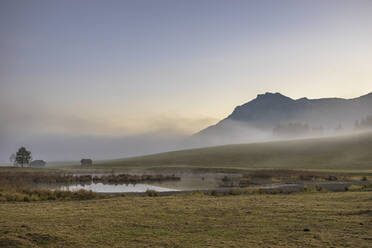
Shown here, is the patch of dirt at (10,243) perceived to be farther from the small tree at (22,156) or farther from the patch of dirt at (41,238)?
the small tree at (22,156)

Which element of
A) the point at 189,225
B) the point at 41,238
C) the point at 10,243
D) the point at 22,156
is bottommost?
the point at 189,225

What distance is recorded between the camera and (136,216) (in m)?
18.4

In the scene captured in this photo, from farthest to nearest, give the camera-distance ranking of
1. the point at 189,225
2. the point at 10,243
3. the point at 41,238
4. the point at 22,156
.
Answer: the point at 22,156 → the point at 189,225 → the point at 41,238 → the point at 10,243

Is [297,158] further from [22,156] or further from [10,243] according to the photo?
[10,243]

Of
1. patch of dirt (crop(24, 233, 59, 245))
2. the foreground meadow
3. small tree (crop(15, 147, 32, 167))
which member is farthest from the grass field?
patch of dirt (crop(24, 233, 59, 245))

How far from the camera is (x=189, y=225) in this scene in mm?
15992

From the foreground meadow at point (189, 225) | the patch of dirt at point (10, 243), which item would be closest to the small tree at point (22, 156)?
the foreground meadow at point (189, 225)

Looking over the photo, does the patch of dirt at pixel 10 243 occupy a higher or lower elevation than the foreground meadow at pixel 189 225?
higher

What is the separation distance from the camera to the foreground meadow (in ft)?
41.8

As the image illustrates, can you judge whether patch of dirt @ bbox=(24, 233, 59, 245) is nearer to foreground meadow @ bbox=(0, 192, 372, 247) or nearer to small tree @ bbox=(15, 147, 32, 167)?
foreground meadow @ bbox=(0, 192, 372, 247)

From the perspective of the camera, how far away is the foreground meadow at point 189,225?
501 inches

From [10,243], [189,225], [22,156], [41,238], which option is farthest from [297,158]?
[10,243]

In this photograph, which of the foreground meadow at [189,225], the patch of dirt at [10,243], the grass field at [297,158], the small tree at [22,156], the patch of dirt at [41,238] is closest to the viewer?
the patch of dirt at [10,243]

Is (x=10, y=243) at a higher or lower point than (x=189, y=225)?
higher
